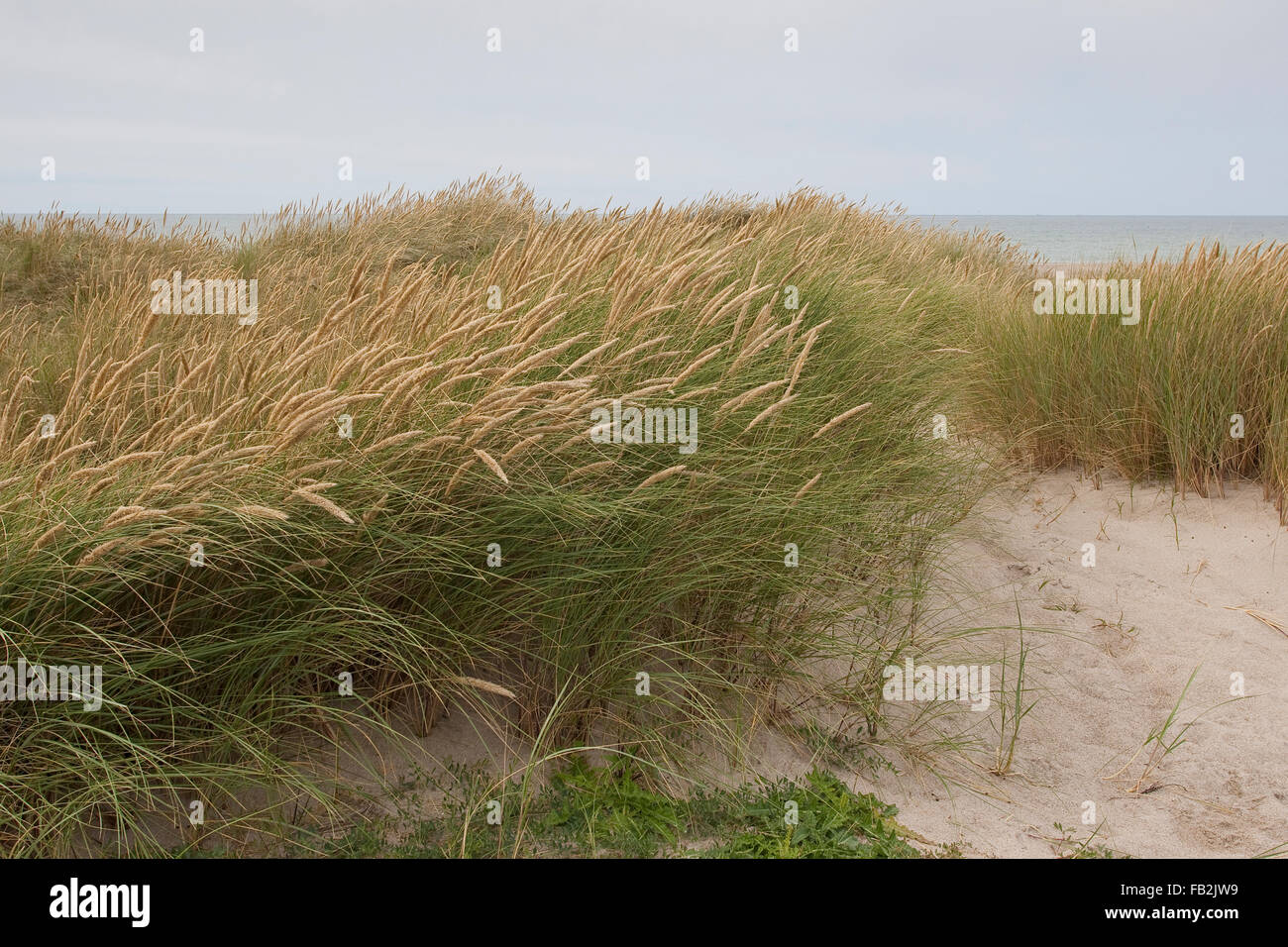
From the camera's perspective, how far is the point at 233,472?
85.0 inches

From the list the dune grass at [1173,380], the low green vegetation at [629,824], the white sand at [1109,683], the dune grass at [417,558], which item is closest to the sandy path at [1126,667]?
the white sand at [1109,683]

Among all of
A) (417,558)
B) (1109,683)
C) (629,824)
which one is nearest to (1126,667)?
(1109,683)

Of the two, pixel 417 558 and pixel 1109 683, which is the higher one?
pixel 417 558

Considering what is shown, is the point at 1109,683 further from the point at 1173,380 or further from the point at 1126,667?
the point at 1173,380

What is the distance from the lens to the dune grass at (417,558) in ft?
6.64

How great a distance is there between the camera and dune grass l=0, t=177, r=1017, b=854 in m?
2.02

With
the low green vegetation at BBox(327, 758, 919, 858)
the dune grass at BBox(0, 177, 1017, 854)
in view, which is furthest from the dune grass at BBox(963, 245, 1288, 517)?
the low green vegetation at BBox(327, 758, 919, 858)

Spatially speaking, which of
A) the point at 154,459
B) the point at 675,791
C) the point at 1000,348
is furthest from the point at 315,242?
the point at 675,791

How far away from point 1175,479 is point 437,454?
4434mm

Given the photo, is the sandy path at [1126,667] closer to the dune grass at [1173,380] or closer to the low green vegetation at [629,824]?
the dune grass at [1173,380]

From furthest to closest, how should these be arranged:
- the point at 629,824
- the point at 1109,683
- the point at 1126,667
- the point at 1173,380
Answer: the point at 1173,380
the point at 1126,667
the point at 1109,683
the point at 629,824

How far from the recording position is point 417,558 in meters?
2.32

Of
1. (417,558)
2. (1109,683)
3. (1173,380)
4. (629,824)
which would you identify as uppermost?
(1173,380)
